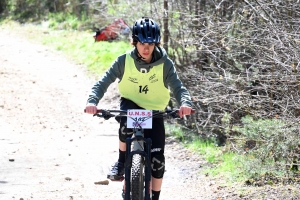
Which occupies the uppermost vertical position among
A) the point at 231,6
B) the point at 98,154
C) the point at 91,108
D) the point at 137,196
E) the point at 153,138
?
the point at 231,6

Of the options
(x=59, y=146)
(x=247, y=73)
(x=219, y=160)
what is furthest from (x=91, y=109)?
(x=59, y=146)

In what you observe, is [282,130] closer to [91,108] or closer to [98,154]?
[91,108]

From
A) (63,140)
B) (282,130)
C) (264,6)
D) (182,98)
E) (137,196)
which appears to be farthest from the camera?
(63,140)

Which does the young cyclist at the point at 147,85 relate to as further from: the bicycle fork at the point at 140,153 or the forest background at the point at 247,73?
the forest background at the point at 247,73

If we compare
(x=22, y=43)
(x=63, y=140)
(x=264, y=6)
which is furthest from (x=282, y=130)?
(x=22, y=43)

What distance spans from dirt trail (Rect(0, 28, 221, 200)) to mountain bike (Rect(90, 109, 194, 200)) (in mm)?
1857

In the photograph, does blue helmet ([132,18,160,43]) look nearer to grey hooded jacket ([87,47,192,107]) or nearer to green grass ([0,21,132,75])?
grey hooded jacket ([87,47,192,107])

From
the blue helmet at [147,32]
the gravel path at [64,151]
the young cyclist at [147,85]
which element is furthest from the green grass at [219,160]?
the blue helmet at [147,32]

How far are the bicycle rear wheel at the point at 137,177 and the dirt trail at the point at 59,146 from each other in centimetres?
187

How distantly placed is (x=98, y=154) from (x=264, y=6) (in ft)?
11.5

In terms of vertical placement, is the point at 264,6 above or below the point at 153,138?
above

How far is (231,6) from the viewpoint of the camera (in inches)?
353

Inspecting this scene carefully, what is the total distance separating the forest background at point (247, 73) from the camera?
7027 millimetres

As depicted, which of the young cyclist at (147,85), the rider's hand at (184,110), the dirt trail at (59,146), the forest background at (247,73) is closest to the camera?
the rider's hand at (184,110)
